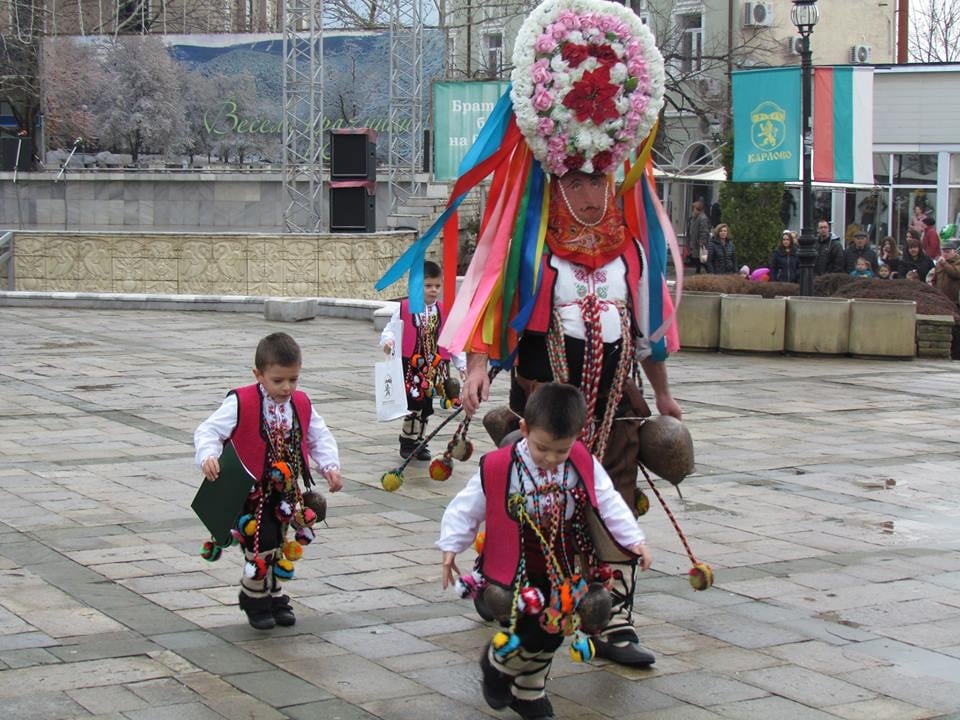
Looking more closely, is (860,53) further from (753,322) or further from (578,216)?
(578,216)

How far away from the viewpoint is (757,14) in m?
43.7

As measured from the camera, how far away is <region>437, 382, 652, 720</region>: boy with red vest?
4.90m

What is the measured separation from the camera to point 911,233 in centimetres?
2288

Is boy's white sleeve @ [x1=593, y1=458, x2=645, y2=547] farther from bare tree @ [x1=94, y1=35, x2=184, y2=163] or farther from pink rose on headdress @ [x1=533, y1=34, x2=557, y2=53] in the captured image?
bare tree @ [x1=94, y1=35, x2=184, y2=163]

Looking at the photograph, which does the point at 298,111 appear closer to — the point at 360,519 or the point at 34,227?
the point at 34,227

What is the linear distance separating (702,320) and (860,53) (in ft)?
101

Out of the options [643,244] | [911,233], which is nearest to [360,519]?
[643,244]

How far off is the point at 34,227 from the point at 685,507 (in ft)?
116

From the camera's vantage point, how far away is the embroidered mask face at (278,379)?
19.7 ft

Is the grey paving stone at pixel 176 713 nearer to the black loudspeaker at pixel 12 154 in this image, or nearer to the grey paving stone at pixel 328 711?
the grey paving stone at pixel 328 711

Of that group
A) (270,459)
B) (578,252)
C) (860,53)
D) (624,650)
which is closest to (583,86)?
(578,252)

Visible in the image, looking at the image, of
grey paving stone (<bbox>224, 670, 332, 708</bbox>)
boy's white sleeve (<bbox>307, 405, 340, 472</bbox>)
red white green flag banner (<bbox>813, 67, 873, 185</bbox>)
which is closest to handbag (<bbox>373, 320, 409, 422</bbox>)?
boy's white sleeve (<bbox>307, 405, 340, 472</bbox>)

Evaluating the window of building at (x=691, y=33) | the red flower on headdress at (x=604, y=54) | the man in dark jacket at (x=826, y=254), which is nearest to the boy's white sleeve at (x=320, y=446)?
the red flower on headdress at (x=604, y=54)

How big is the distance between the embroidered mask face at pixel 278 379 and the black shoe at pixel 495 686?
1524 millimetres
